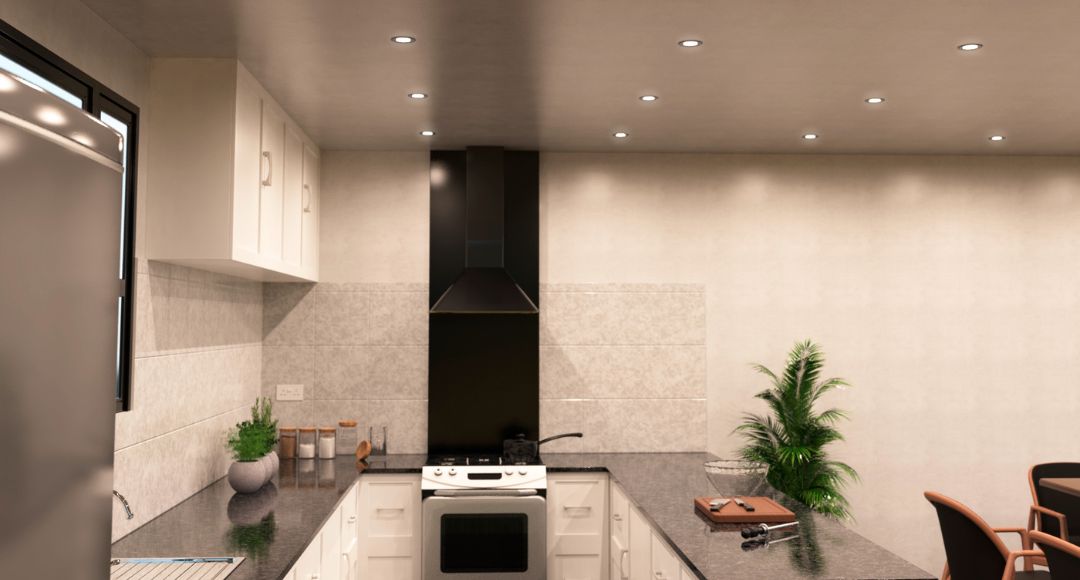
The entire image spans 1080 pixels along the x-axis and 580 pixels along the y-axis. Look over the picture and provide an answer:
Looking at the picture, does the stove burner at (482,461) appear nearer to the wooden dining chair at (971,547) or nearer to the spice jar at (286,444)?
the spice jar at (286,444)

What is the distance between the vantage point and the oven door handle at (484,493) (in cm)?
422

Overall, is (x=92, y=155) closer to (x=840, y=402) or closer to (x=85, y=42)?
(x=85, y=42)

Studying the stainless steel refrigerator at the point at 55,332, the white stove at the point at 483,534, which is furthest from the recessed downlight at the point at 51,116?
the white stove at the point at 483,534

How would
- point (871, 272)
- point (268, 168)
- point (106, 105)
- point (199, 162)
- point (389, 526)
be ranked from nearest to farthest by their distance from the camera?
point (106, 105)
point (199, 162)
point (268, 168)
point (389, 526)
point (871, 272)

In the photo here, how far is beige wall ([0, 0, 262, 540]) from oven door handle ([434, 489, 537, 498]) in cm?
103

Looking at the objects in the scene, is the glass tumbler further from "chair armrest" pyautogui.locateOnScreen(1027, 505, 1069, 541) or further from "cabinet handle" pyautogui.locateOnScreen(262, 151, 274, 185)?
"chair armrest" pyautogui.locateOnScreen(1027, 505, 1069, 541)

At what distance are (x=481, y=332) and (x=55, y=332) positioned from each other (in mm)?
4210

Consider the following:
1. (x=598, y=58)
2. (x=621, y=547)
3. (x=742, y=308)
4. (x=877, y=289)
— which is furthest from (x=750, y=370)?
(x=598, y=58)

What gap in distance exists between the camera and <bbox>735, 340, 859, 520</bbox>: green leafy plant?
14.9ft

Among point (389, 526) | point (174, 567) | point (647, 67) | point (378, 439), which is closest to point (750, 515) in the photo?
point (647, 67)

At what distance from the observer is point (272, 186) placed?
3791 mm

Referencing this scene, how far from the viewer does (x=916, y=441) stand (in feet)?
16.4

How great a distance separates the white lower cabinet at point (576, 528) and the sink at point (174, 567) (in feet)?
6.89

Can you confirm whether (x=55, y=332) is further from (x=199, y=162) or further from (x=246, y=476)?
(x=246, y=476)
